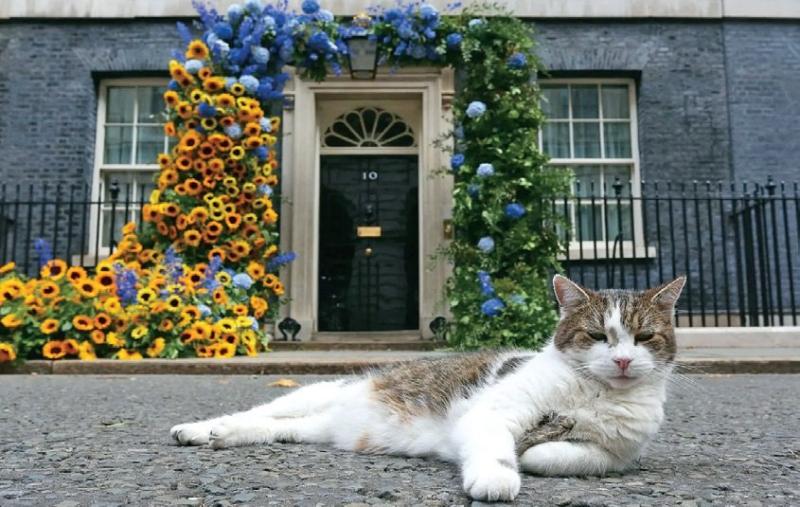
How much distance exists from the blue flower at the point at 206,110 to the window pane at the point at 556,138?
4.98 m

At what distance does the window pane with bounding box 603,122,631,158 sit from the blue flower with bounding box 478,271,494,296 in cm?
413

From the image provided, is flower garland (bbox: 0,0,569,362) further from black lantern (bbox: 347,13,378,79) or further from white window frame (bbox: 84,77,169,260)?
white window frame (bbox: 84,77,169,260)

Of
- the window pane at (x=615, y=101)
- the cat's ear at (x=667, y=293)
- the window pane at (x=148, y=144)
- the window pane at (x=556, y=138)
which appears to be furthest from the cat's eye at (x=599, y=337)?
the window pane at (x=148, y=144)

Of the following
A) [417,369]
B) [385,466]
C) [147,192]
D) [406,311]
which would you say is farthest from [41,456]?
[147,192]

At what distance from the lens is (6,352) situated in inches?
240

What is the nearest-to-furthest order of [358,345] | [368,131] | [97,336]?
1. [97,336]
2. [358,345]
3. [368,131]

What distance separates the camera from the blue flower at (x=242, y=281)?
7641 mm

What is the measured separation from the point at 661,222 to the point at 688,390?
17.1 ft

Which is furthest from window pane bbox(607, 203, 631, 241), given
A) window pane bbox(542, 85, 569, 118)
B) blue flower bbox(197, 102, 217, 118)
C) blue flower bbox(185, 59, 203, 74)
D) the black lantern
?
blue flower bbox(185, 59, 203, 74)

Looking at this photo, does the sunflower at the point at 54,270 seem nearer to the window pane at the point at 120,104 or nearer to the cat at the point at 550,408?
the window pane at the point at 120,104

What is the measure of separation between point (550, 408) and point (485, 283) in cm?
516

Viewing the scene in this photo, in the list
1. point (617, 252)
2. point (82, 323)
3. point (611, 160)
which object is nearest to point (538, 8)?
point (611, 160)

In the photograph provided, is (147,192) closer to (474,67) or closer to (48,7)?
(48,7)

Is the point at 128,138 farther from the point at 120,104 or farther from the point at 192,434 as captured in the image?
the point at 192,434
